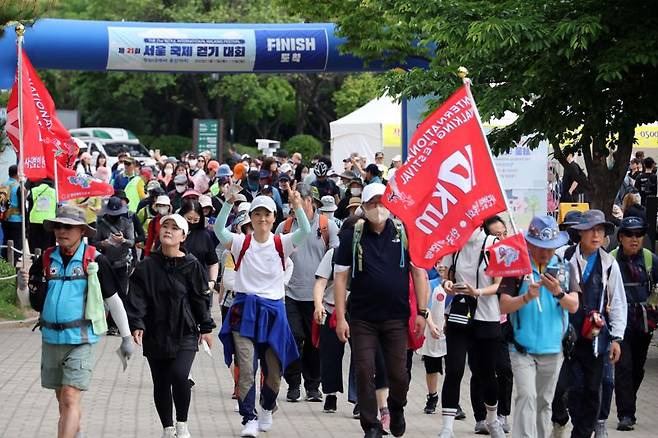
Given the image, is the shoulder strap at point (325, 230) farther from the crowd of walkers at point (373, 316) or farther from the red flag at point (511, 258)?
the red flag at point (511, 258)

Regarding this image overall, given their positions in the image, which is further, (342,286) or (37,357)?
(37,357)

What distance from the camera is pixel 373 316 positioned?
31.6 ft

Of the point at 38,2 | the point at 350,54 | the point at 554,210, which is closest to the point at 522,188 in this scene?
the point at 554,210

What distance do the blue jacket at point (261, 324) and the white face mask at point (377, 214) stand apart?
4.76 ft

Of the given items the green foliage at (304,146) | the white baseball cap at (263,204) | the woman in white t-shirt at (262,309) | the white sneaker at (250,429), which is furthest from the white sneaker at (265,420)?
the green foliage at (304,146)

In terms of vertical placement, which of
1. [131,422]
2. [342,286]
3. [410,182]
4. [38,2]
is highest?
[38,2]

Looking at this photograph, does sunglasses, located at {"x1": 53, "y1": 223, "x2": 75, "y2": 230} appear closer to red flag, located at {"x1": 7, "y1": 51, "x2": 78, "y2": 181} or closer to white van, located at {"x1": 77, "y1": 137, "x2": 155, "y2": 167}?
red flag, located at {"x1": 7, "y1": 51, "x2": 78, "y2": 181}

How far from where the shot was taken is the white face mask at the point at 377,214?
9.58 meters

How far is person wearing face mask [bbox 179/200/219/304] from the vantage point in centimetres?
1231

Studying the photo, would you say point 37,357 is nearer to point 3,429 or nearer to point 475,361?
point 3,429

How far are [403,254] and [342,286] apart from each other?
0.48 meters

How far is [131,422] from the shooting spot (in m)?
11.1

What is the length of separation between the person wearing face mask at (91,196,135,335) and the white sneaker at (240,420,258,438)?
19.2ft

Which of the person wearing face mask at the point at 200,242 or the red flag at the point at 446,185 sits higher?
the red flag at the point at 446,185
